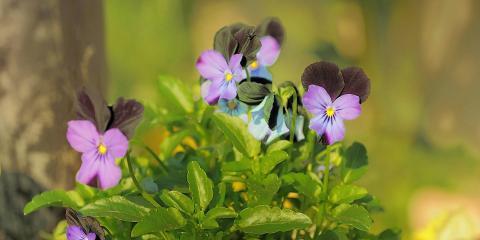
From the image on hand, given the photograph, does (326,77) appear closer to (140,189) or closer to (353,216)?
(353,216)

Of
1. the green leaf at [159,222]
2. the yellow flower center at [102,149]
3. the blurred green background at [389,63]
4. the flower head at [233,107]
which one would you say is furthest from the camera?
the blurred green background at [389,63]

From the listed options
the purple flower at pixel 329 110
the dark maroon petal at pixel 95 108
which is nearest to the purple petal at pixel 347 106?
the purple flower at pixel 329 110

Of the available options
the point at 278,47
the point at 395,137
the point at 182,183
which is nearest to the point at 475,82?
the point at 395,137

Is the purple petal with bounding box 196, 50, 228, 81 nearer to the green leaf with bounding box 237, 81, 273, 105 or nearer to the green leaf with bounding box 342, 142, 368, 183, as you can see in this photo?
the green leaf with bounding box 237, 81, 273, 105

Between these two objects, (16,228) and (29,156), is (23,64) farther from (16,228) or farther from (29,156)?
(16,228)

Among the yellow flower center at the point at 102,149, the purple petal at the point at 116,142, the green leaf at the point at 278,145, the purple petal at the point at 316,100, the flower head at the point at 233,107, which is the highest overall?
the purple petal at the point at 316,100

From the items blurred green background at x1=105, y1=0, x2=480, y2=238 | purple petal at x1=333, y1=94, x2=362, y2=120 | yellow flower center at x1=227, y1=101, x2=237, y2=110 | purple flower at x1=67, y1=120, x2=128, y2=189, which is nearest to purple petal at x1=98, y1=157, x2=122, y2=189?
purple flower at x1=67, y1=120, x2=128, y2=189

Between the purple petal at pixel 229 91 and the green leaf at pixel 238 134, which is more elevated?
the purple petal at pixel 229 91

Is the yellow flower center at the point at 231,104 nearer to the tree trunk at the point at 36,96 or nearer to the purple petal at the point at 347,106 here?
the purple petal at the point at 347,106
